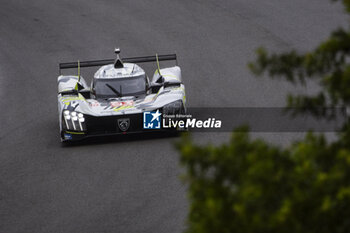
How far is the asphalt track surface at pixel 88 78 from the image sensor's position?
9570mm

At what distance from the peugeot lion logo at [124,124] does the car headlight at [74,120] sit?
0.71 meters

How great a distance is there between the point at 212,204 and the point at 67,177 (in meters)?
8.12

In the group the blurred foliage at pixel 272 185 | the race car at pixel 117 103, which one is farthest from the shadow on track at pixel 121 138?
the blurred foliage at pixel 272 185

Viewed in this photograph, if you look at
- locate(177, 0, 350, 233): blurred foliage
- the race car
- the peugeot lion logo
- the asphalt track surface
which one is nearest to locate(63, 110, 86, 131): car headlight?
the race car

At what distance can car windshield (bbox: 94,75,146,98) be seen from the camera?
540 inches

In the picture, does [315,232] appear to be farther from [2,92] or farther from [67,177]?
[2,92]

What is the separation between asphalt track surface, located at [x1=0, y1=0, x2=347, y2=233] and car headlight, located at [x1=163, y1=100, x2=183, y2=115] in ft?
1.83

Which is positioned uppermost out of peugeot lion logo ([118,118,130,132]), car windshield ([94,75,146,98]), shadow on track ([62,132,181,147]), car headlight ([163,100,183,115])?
car windshield ([94,75,146,98])

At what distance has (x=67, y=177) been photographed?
1118 cm

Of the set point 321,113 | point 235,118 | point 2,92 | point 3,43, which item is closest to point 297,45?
point 235,118

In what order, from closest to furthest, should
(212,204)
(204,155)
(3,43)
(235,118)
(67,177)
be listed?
(212,204) < (204,155) < (67,177) < (235,118) < (3,43)

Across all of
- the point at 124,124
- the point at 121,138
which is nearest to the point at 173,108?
the point at 124,124

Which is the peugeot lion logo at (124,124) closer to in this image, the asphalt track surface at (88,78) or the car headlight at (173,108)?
the asphalt track surface at (88,78)

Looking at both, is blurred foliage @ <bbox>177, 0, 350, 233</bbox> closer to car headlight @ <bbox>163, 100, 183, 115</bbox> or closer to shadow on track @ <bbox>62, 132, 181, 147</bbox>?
car headlight @ <bbox>163, 100, 183, 115</bbox>
